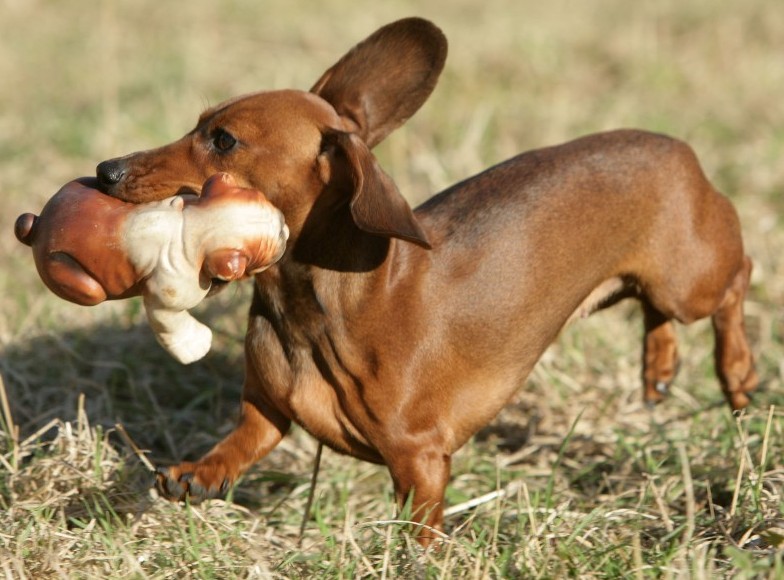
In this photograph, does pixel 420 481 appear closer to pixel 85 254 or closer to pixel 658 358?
pixel 85 254

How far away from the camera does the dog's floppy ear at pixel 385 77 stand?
358 centimetres

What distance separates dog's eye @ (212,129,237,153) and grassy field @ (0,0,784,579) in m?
0.82

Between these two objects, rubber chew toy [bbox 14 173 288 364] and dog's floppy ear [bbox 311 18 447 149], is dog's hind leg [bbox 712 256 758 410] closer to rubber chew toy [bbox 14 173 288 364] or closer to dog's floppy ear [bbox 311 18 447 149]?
dog's floppy ear [bbox 311 18 447 149]

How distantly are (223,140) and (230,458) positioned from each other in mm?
912

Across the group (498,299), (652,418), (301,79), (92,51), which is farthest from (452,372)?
(92,51)

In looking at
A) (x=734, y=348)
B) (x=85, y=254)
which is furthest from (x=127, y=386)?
(x=734, y=348)

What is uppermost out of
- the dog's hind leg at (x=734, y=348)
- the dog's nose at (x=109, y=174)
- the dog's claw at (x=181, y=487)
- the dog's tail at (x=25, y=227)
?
the dog's nose at (x=109, y=174)

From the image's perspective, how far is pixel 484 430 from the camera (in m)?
4.50

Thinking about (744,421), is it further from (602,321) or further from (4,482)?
(4,482)

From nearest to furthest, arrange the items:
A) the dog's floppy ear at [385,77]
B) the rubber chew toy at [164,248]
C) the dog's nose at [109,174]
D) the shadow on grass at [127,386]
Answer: the rubber chew toy at [164,248] → the dog's nose at [109,174] → the dog's floppy ear at [385,77] → the shadow on grass at [127,386]

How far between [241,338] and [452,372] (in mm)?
1517

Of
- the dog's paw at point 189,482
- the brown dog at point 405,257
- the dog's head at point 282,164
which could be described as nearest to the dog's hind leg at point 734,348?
the brown dog at point 405,257

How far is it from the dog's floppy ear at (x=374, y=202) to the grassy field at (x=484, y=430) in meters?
0.77

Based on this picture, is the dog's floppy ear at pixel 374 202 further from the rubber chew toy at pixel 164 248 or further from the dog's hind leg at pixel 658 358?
the dog's hind leg at pixel 658 358
